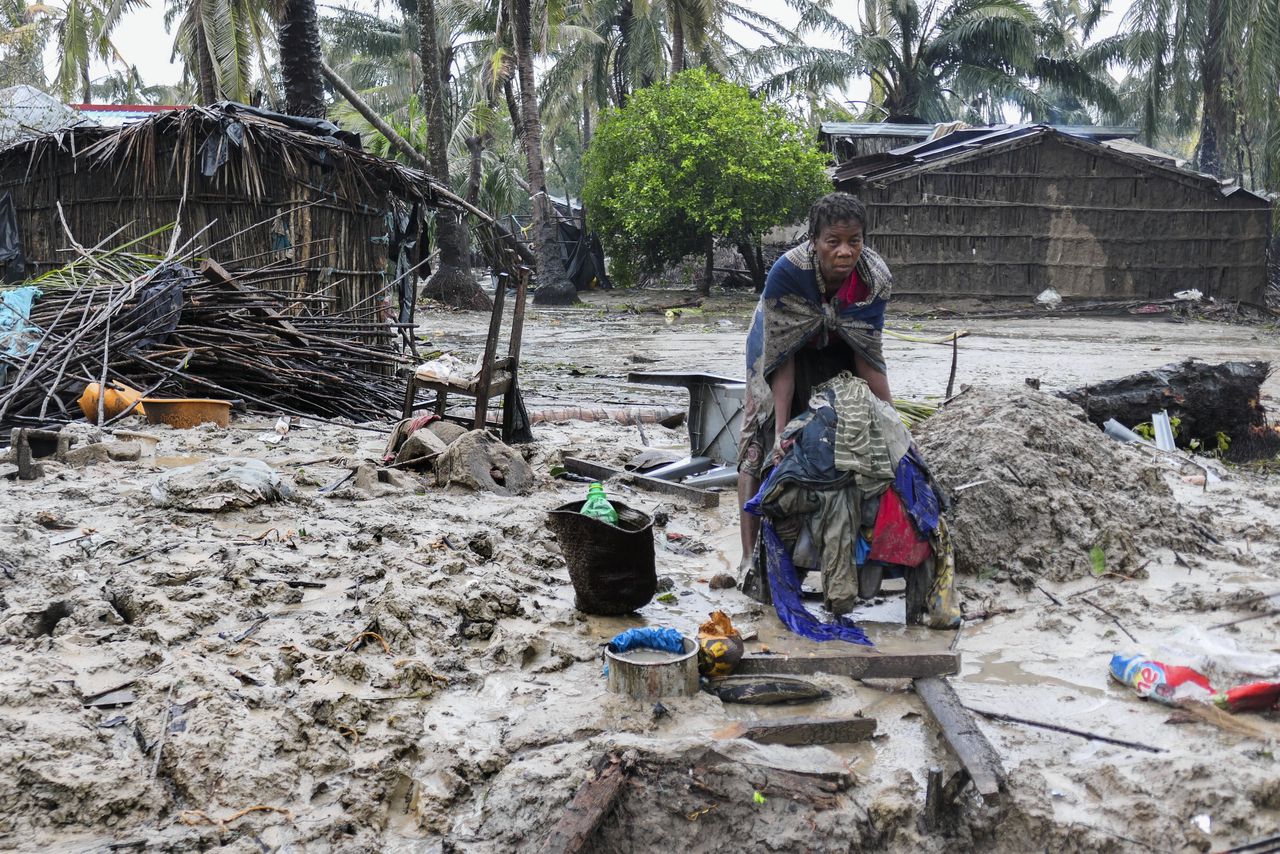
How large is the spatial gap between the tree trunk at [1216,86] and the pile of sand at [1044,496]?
2380cm

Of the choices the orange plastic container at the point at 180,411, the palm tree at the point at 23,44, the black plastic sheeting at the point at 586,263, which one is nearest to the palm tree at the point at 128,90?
the palm tree at the point at 23,44

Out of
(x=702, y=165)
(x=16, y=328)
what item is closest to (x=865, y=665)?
(x=16, y=328)

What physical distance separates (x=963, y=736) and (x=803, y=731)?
414 mm

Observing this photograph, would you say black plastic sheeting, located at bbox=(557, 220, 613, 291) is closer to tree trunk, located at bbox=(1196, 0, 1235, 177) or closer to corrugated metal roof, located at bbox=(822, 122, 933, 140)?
corrugated metal roof, located at bbox=(822, 122, 933, 140)

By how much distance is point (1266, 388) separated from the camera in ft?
31.5

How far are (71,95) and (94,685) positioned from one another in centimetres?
2231

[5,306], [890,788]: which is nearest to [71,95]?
[5,306]

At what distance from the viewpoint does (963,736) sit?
2.68 m

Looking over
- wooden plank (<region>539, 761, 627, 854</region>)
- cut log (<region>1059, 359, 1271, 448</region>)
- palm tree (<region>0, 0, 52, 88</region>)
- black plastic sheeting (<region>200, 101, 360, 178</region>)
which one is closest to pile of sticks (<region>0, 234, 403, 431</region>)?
black plastic sheeting (<region>200, 101, 360, 178</region>)

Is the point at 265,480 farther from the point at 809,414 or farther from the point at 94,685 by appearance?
the point at 809,414

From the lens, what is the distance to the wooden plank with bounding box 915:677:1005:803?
2.44 metres

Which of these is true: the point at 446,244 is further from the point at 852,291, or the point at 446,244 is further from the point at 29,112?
the point at 852,291

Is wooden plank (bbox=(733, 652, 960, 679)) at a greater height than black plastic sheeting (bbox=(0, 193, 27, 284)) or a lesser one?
lesser

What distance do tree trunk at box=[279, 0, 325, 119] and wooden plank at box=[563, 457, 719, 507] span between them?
7.74 meters
